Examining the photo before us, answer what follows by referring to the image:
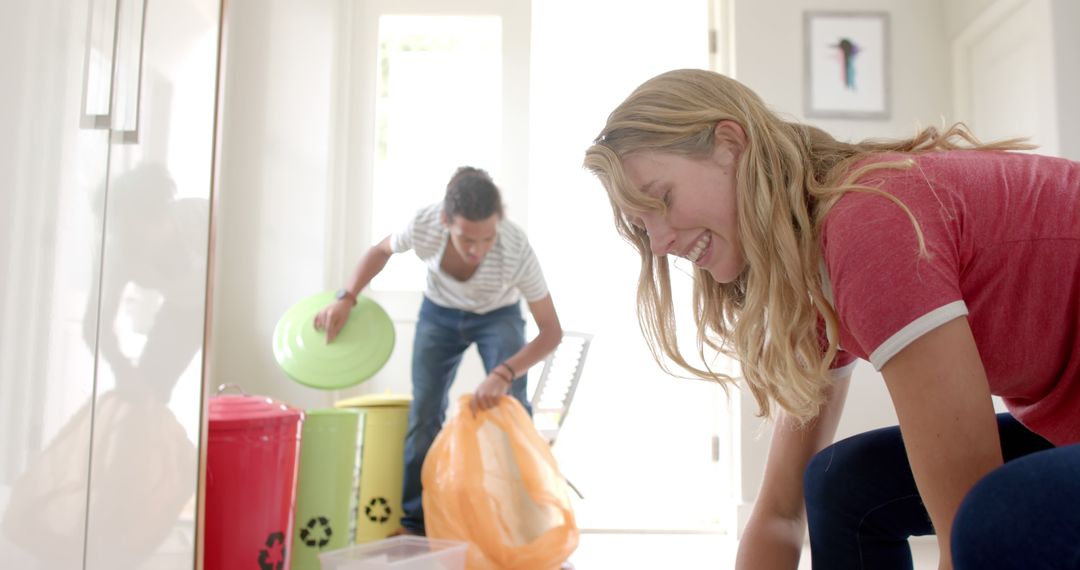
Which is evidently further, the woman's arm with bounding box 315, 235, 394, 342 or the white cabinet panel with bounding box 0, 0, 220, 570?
the woman's arm with bounding box 315, 235, 394, 342

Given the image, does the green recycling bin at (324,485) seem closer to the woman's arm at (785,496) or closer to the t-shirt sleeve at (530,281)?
the t-shirt sleeve at (530,281)

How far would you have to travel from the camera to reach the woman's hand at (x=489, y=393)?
79.1 inches

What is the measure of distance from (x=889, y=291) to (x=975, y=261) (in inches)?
4.3

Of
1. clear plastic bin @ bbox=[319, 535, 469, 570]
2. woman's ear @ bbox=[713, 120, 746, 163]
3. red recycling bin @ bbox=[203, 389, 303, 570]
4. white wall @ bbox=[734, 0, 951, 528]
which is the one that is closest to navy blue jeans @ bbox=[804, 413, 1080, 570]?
woman's ear @ bbox=[713, 120, 746, 163]

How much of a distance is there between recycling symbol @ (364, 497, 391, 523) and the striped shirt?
57cm

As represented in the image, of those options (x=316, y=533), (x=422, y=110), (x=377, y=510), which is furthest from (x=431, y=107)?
(x=316, y=533)

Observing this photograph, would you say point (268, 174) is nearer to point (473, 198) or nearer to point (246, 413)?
point (473, 198)

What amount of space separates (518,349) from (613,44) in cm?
145

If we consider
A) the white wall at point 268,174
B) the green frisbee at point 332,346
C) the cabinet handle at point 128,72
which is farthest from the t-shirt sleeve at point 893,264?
the white wall at point 268,174

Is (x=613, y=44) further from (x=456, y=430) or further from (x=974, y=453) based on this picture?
(x=974, y=453)

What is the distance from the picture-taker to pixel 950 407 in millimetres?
667

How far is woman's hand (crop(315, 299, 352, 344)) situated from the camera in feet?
7.15

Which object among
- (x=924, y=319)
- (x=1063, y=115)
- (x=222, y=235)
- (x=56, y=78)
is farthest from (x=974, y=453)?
(x=222, y=235)

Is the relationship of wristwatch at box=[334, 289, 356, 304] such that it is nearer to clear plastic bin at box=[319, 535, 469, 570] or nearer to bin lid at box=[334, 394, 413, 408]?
bin lid at box=[334, 394, 413, 408]
